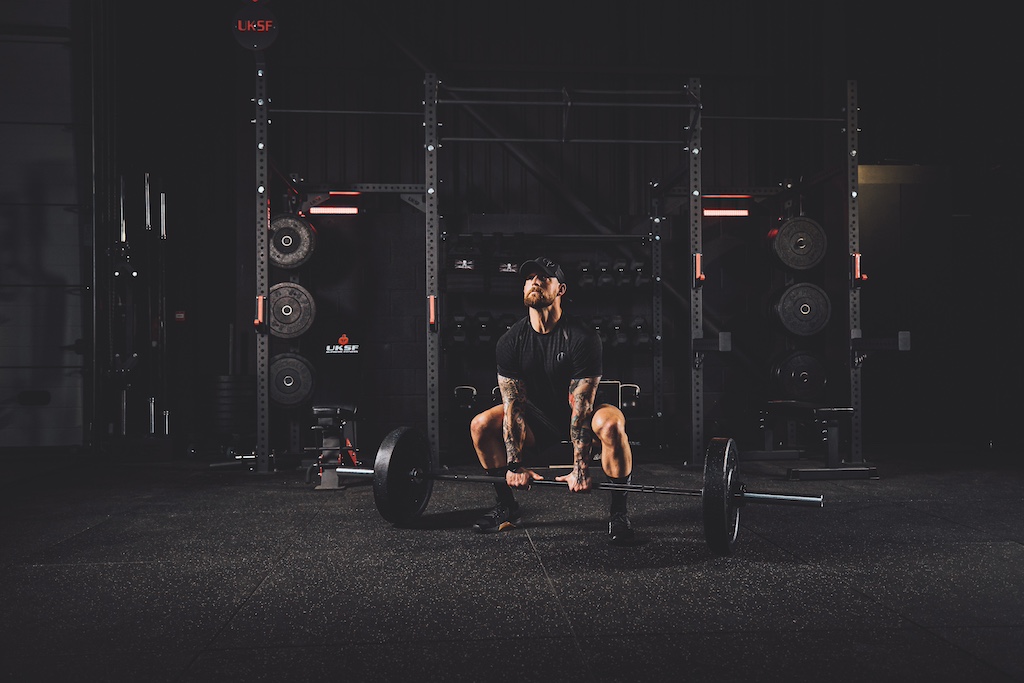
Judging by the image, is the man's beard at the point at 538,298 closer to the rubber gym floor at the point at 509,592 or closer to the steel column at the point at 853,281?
the rubber gym floor at the point at 509,592

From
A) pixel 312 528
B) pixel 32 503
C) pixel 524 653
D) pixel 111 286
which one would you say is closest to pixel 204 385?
pixel 111 286

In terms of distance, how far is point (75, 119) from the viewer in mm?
5336

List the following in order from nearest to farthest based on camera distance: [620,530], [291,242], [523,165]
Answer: [620,530] → [291,242] → [523,165]

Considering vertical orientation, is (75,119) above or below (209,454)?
above

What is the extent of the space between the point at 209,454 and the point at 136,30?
3.56 m

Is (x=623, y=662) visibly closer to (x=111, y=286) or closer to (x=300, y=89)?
(x=111, y=286)

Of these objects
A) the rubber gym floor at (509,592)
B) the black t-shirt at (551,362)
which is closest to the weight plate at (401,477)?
the rubber gym floor at (509,592)

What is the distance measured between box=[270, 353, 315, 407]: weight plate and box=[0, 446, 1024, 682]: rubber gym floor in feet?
4.66

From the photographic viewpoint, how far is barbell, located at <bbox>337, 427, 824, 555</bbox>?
2229 millimetres

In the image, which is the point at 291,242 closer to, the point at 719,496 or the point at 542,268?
the point at 542,268

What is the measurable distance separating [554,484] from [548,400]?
18.4 inches

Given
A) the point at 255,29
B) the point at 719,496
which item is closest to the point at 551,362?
the point at 719,496

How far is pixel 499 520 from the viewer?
294 cm

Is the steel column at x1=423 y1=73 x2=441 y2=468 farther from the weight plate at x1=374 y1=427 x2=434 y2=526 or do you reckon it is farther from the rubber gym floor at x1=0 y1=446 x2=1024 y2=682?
the weight plate at x1=374 y1=427 x2=434 y2=526
